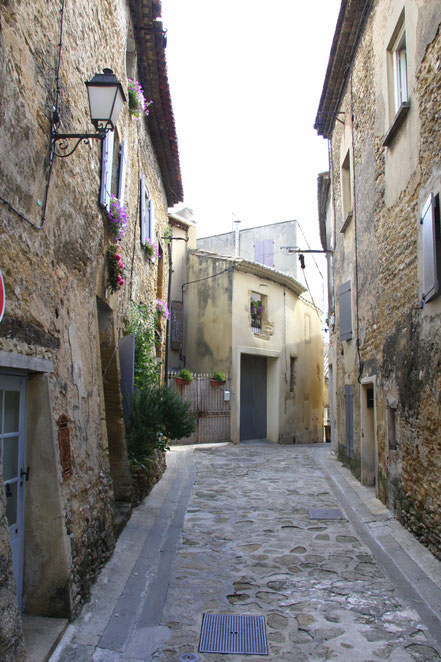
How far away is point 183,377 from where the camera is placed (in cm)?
1623

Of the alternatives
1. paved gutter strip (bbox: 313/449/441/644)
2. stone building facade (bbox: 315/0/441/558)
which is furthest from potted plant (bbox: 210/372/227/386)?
paved gutter strip (bbox: 313/449/441/644)

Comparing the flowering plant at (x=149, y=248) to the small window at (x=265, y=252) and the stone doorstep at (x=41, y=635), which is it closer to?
the stone doorstep at (x=41, y=635)

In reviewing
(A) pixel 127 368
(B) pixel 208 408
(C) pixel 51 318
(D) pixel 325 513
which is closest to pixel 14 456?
(C) pixel 51 318

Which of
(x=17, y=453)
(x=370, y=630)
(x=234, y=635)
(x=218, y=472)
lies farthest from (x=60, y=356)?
(x=218, y=472)

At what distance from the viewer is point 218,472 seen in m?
11.2

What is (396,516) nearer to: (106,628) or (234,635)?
(234,635)

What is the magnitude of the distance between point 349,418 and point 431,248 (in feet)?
20.1

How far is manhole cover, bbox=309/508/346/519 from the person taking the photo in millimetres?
7330

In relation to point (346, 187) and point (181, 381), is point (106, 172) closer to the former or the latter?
point (346, 187)

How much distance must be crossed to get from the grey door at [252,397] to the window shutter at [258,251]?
7308mm

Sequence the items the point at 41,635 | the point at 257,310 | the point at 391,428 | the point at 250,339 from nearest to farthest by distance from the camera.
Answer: the point at 41,635
the point at 391,428
the point at 250,339
the point at 257,310

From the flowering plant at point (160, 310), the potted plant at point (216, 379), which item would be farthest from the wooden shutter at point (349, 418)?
the potted plant at point (216, 379)

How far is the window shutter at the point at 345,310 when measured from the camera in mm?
10938

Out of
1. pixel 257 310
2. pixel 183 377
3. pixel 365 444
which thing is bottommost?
pixel 365 444
